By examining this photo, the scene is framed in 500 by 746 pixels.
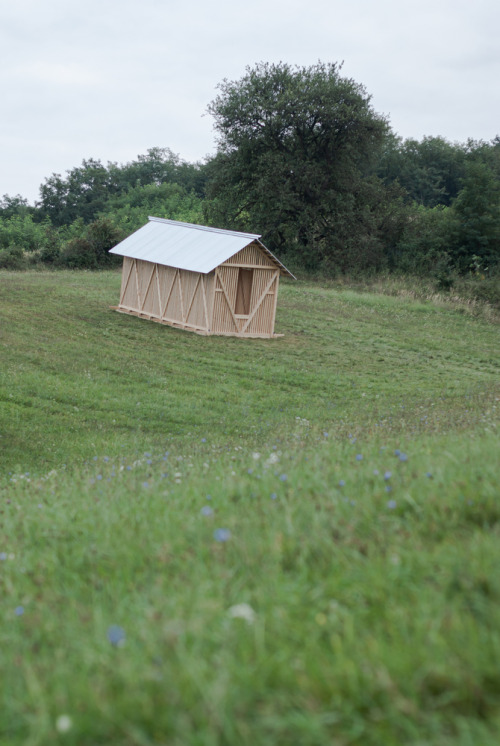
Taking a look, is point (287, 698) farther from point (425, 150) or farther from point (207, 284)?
point (425, 150)

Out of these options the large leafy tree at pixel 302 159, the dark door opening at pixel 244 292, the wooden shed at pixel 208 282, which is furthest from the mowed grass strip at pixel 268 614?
the large leafy tree at pixel 302 159

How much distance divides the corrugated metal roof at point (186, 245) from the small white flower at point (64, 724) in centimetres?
2319

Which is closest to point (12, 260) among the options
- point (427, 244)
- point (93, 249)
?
point (93, 249)

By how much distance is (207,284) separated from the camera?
25875 millimetres

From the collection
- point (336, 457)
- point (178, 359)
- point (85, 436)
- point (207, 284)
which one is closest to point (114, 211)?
point (207, 284)

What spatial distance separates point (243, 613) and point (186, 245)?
86.4 feet

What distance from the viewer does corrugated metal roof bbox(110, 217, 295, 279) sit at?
1021 inches

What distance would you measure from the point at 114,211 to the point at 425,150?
31.3 meters

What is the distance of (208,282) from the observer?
25.8 metres

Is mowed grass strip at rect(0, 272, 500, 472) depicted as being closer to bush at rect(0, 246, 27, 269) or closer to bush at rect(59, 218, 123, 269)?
bush at rect(0, 246, 27, 269)

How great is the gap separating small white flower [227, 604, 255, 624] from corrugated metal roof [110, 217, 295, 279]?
2267 centimetres

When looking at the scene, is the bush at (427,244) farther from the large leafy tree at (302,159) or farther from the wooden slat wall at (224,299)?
the wooden slat wall at (224,299)

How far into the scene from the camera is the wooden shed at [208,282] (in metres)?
25.9

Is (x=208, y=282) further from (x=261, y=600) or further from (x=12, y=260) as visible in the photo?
(x=12, y=260)
